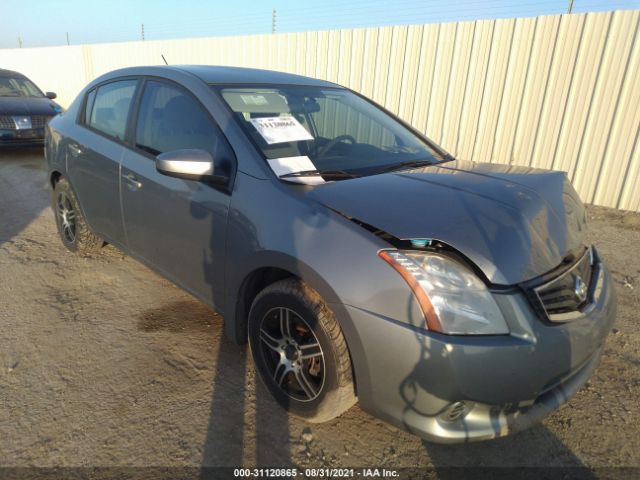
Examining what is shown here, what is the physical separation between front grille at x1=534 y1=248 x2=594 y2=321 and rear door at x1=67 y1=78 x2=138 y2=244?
272cm

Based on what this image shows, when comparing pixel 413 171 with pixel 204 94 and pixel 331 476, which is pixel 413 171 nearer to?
pixel 204 94

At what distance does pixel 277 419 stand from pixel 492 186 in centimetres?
159

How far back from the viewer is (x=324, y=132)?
2.77 metres

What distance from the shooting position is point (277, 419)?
2188 mm

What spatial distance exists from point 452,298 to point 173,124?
2.01 metres

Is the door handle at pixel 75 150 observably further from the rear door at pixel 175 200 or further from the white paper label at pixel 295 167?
the white paper label at pixel 295 167

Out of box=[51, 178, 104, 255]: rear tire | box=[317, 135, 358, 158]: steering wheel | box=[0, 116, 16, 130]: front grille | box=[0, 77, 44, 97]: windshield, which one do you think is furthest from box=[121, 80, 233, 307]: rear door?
box=[0, 77, 44, 97]: windshield

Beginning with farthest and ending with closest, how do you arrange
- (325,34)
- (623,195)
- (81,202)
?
(325,34)
(623,195)
(81,202)

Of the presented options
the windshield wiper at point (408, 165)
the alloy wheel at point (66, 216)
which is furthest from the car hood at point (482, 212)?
the alloy wheel at point (66, 216)

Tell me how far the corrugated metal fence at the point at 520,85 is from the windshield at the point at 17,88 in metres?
5.93

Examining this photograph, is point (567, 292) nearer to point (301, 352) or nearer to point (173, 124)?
point (301, 352)

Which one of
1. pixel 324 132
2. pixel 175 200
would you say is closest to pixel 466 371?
pixel 324 132

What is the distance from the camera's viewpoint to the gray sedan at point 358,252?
166 centimetres

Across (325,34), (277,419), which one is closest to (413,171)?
(277,419)
